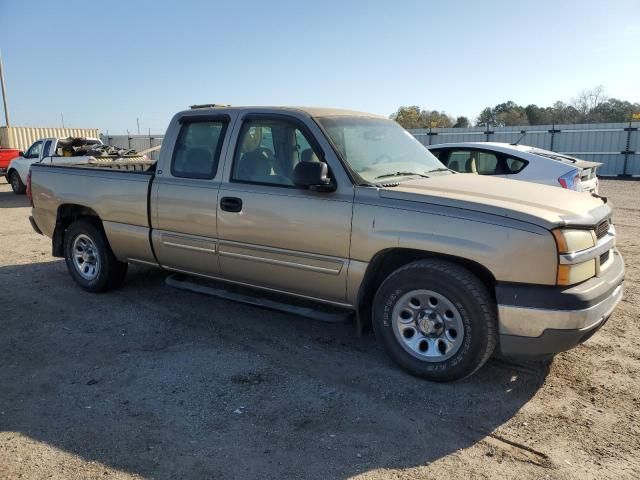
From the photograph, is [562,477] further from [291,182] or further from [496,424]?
[291,182]

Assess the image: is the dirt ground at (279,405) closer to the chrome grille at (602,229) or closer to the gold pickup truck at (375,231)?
the gold pickup truck at (375,231)

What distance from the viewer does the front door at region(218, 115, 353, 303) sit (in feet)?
13.2

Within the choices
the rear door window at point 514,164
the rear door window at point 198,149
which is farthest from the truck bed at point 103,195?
the rear door window at point 514,164

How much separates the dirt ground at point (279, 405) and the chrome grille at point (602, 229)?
1.04 m

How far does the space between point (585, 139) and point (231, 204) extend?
2103cm

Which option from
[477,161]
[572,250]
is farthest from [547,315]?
[477,161]

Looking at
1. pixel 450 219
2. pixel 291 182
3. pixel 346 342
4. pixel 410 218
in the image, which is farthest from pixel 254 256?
pixel 450 219

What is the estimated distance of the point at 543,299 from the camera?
327 centimetres

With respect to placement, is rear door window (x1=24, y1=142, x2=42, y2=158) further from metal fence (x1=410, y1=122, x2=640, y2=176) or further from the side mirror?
metal fence (x1=410, y1=122, x2=640, y2=176)

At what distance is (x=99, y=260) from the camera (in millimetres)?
5777

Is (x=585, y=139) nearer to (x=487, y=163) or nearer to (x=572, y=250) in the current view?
(x=487, y=163)

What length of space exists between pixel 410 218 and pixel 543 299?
1.01 metres

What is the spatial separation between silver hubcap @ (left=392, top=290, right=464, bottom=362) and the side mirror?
1.02m

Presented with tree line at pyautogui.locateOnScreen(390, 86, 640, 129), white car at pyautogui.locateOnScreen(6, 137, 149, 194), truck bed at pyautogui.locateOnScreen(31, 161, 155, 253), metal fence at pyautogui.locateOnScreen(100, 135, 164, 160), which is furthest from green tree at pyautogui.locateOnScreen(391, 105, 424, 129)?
truck bed at pyautogui.locateOnScreen(31, 161, 155, 253)
